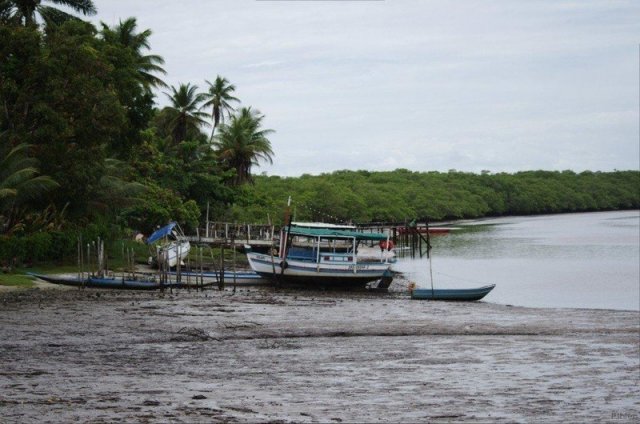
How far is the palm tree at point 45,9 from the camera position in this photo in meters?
44.2

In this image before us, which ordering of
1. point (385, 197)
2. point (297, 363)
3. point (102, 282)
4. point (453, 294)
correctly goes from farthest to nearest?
point (385, 197) < point (453, 294) < point (102, 282) < point (297, 363)

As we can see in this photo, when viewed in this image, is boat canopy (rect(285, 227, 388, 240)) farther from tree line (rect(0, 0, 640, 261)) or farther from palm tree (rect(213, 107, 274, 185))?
palm tree (rect(213, 107, 274, 185))

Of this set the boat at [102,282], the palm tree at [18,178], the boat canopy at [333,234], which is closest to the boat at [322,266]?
the boat canopy at [333,234]

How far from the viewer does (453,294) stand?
132 ft

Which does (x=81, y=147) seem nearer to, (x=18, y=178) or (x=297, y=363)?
(x=18, y=178)

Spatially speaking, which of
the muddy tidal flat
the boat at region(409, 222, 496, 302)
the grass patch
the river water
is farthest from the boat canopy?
the grass patch

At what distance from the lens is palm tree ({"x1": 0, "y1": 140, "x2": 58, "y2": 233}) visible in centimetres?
3534

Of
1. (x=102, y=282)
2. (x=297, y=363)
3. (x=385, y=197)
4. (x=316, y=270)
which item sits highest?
(x=385, y=197)

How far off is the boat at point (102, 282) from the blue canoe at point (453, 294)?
1100 cm

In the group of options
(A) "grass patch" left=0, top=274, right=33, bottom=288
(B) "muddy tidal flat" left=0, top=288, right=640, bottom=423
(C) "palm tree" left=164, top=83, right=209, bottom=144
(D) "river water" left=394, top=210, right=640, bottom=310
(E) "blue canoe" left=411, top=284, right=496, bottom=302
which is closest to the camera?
(B) "muddy tidal flat" left=0, top=288, right=640, bottom=423

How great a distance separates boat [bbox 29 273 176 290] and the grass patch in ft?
1.69

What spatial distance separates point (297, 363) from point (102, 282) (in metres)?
18.7

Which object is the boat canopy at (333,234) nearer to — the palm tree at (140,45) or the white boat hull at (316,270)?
the white boat hull at (316,270)

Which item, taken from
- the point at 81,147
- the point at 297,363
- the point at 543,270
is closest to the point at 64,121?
the point at 81,147
